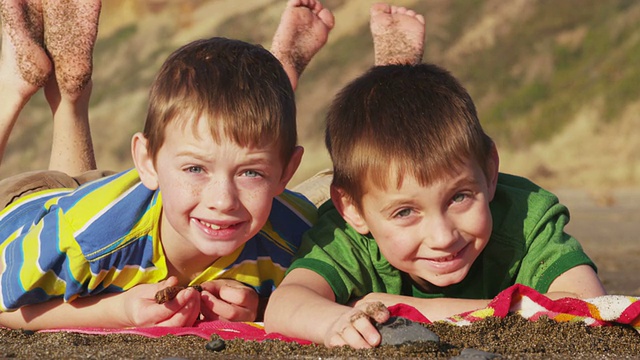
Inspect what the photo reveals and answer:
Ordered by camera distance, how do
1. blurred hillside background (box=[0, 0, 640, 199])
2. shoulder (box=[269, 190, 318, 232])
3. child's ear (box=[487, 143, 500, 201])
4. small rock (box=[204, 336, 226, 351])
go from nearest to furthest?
small rock (box=[204, 336, 226, 351]), child's ear (box=[487, 143, 500, 201]), shoulder (box=[269, 190, 318, 232]), blurred hillside background (box=[0, 0, 640, 199])

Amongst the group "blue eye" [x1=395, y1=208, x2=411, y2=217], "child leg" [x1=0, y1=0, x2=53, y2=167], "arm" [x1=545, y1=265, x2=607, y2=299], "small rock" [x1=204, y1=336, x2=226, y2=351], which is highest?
"child leg" [x1=0, y1=0, x2=53, y2=167]

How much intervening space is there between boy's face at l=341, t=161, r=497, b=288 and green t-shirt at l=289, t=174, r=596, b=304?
19cm

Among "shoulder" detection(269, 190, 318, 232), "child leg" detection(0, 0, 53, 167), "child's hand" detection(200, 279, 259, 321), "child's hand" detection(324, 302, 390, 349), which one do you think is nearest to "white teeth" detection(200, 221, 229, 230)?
"child's hand" detection(200, 279, 259, 321)

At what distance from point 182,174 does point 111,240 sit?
0.37 meters

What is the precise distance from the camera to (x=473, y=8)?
58.0 feet

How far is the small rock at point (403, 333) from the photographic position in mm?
2546

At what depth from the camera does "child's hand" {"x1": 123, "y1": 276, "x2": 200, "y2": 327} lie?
3.22 m

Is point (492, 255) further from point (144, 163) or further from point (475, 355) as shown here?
point (144, 163)

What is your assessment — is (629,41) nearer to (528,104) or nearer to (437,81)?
(528,104)

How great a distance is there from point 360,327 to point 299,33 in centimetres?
236

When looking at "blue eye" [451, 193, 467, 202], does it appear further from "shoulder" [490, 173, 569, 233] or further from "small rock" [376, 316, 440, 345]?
"small rock" [376, 316, 440, 345]

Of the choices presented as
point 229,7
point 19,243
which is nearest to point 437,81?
point 19,243

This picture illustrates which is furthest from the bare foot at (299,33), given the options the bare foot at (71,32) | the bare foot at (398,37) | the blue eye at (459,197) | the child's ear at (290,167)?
the blue eye at (459,197)

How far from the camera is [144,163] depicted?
10.8ft
